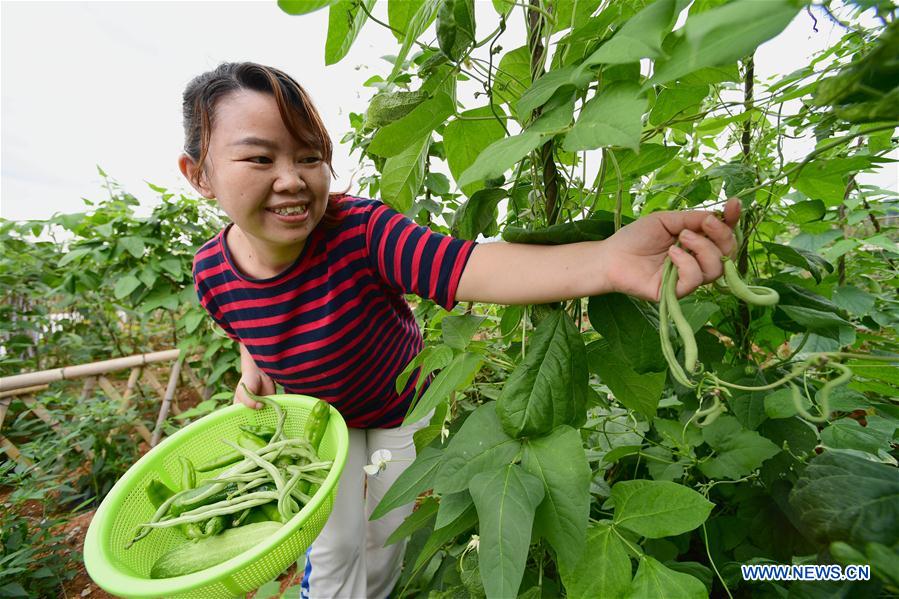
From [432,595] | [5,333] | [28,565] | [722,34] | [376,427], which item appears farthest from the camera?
[5,333]

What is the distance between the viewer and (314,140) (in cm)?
90

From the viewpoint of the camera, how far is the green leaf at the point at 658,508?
1.60 feet

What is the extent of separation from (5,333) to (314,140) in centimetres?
283

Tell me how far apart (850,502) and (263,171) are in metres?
0.95

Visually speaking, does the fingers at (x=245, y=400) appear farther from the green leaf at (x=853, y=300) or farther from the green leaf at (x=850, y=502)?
the green leaf at (x=853, y=300)

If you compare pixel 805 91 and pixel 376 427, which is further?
pixel 376 427

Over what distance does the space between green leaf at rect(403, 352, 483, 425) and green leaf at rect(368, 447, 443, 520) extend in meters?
0.11

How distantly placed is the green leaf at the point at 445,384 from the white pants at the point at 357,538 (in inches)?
25.4

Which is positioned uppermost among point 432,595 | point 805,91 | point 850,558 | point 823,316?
point 805,91

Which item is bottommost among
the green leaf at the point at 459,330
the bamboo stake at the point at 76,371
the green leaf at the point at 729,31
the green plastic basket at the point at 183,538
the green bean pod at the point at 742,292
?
the bamboo stake at the point at 76,371

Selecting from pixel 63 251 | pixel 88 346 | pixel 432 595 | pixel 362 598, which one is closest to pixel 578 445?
pixel 432 595

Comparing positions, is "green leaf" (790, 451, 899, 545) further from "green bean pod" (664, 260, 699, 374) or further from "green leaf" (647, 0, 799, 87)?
"green leaf" (647, 0, 799, 87)

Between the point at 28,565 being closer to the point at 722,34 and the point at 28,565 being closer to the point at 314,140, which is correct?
the point at 314,140

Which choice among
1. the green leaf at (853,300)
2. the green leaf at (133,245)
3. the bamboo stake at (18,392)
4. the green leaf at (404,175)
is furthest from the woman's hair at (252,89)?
the bamboo stake at (18,392)
